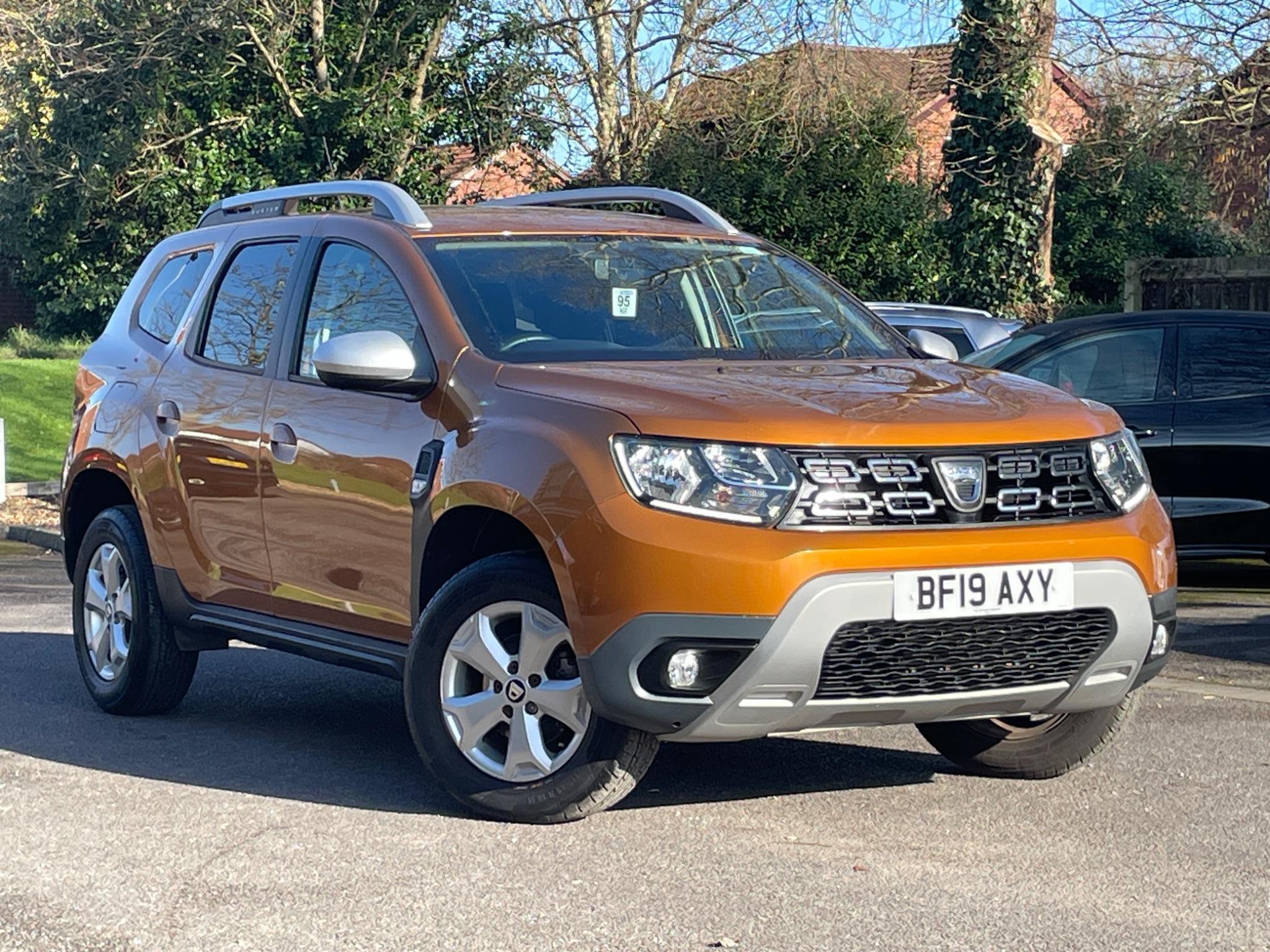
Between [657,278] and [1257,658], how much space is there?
3.98 m

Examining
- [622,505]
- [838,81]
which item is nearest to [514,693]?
[622,505]

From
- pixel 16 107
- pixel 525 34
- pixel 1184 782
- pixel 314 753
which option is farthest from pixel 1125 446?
pixel 16 107

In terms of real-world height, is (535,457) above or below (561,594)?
above

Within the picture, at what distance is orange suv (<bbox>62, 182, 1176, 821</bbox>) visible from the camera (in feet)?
16.6

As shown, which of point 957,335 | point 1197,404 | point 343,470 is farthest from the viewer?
point 957,335

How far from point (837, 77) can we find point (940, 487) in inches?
693

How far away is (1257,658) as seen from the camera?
889 cm

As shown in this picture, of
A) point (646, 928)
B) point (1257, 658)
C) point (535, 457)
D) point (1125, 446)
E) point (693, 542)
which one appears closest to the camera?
point (646, 928)

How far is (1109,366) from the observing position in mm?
11078

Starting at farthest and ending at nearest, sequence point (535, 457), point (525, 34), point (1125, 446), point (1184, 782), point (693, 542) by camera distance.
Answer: point (525, 34)
point (1184, 782)
point (1125, 446)
point (535, 457)
point (693, 542)

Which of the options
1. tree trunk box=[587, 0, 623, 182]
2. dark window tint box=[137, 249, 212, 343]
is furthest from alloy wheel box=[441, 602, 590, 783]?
tree trunk box=[587, 0, 623, 182]

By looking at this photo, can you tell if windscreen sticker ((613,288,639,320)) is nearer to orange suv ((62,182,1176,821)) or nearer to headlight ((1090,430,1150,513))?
orange suv ((62,182,1176,821))

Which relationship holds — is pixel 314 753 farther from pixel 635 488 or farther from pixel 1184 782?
pixel 1184 782

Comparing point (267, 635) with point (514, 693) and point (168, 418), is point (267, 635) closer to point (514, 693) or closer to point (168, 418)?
point (168, 418)
